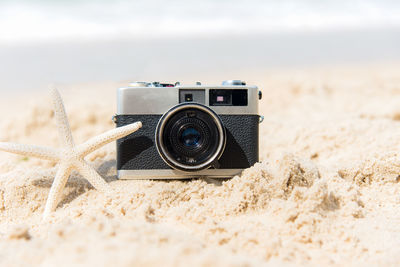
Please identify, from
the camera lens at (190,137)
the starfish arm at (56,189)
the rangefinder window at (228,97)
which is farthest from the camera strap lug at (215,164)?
the starfish arm at (56,189)

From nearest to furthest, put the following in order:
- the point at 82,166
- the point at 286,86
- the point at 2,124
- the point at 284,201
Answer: the point at 284,201 < the point at 82,166 < the point at 2,124 < the point at 286,86

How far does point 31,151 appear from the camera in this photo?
5.27 feet

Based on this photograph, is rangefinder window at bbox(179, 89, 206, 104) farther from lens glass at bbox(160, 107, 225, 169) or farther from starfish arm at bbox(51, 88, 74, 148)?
starfish arm at bbox(51, 88, 74, 148)

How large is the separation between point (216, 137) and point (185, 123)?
0.16 m

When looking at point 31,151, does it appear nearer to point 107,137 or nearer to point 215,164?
point 107,137

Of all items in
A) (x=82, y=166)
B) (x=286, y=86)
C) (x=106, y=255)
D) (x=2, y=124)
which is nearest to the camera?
(x=106, y=255)

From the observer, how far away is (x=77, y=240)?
3.31 ft

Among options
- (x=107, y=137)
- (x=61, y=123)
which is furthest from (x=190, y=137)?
(x=61, y=123)

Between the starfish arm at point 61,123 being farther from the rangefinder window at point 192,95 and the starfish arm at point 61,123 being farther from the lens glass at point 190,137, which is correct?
the rangefinder window at point 192,95

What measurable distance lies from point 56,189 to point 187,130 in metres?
0.64

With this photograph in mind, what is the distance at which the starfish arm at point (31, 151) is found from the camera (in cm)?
158

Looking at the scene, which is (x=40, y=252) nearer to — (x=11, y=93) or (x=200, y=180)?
(x=200, y=180)

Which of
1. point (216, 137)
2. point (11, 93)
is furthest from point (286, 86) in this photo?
point (11, 93)

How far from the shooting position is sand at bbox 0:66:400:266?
1012 mm
